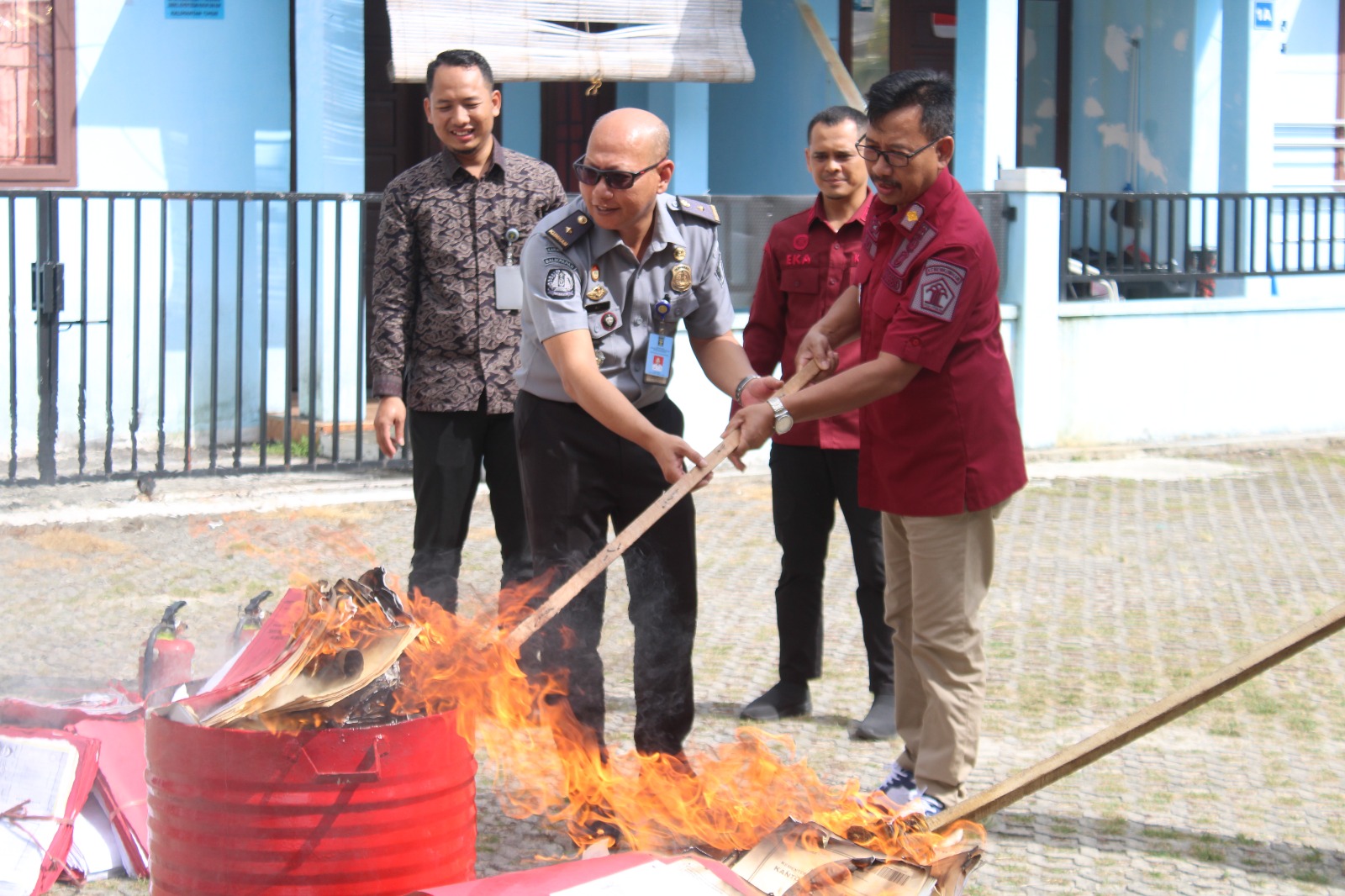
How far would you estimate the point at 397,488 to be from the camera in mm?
8711

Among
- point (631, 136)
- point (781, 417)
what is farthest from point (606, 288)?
point (781, 417)

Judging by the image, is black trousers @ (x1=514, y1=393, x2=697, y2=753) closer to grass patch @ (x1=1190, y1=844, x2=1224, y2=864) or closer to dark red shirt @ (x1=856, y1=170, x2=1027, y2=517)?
dark red shirt @ (x1=856, y1=170, x2=1027, y2=517)

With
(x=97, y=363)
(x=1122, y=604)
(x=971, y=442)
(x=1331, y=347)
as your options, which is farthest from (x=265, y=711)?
(x=1331, y=347)

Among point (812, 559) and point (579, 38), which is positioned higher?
point (579, 38)

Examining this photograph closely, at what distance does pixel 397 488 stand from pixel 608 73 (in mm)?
3187

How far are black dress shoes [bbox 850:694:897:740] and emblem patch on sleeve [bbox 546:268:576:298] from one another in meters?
1.88

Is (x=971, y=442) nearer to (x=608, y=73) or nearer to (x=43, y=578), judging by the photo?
(x=43, y=578)

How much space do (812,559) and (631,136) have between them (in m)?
1.91

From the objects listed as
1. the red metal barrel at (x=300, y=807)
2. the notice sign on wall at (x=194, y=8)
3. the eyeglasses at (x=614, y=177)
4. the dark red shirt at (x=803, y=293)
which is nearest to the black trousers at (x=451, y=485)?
the dark red shirt at (x=803, y=293)

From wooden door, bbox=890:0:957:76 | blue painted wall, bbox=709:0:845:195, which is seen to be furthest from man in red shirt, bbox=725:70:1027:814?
wooden door, bbox=890:0:957:76

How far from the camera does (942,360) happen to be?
364cm

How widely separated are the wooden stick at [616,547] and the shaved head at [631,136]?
2.58ft

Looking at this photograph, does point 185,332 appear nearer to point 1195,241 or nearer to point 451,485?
point 451,485

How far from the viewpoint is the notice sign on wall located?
924 centimetres
